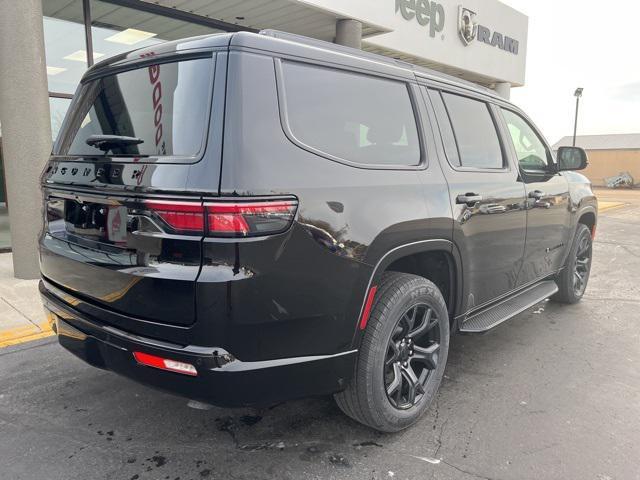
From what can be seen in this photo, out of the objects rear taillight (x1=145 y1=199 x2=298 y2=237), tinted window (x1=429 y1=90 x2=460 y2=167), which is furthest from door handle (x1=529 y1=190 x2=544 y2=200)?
rear taillight (x1=145 y1=199 x2=298 y2=237)

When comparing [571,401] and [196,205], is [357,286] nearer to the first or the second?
[196,205]

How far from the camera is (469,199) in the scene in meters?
3.07

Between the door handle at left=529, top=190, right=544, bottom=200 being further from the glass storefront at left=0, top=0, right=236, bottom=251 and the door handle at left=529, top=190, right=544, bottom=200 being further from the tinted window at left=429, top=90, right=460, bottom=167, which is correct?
the glass storefront at left=0, top=0, right=236, bottom=251

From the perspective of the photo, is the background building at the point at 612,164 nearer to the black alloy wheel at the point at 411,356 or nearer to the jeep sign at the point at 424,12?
the jeep sign at the point at 424,12

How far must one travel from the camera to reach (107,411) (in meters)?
2.98

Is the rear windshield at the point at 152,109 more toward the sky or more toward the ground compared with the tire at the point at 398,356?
more toward the sky

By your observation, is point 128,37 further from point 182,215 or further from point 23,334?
point 182,215

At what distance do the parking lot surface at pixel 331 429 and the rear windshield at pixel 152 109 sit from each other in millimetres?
1520

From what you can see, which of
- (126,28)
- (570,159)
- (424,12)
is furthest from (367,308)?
(424,12)

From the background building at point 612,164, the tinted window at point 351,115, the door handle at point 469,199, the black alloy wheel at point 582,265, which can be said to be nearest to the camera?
the tinted window at point 351,115

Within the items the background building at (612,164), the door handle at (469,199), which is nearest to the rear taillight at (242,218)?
the door handle at (469,199)

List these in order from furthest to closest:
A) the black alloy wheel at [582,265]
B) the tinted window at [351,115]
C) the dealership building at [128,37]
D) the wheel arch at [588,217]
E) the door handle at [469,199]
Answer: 1. the dealership building at [128,37]
2. the black alloy wheel at [582,265]
3. the wheel arch at [588,217]
4. the door handle at [469,199]
5. the tinted window at [351,115]

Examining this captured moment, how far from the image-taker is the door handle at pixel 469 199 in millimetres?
3020

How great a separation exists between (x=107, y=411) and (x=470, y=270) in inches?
94.1
